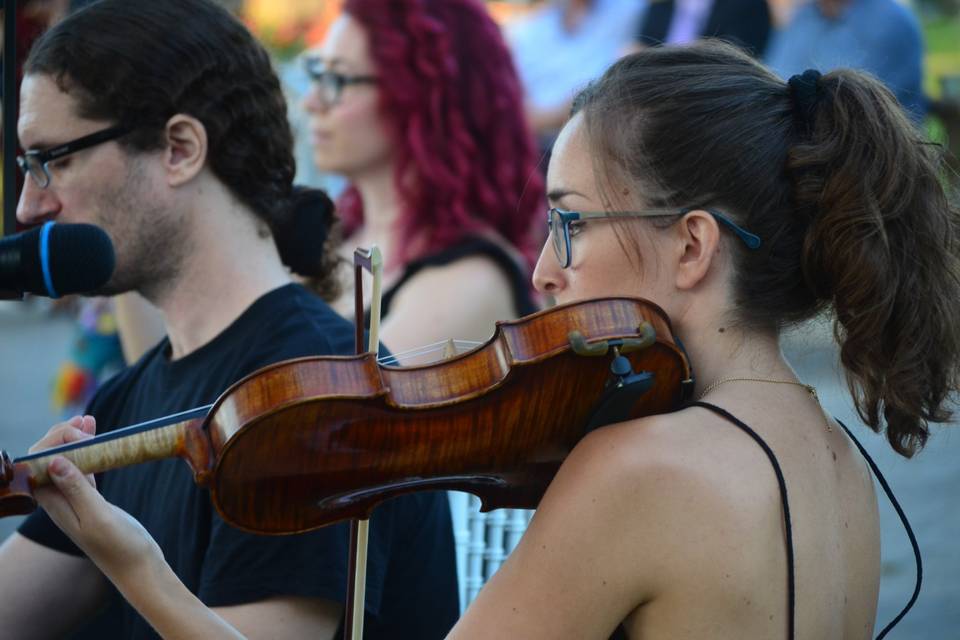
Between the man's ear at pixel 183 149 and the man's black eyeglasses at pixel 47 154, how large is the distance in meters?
0.11

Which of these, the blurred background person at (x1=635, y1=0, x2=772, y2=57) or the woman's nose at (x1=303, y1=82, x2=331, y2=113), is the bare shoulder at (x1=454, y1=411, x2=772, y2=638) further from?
the blurred background person at (x1=635, y1=0, x2=772, y2=57)

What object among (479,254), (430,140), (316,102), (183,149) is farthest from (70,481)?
(316,102)

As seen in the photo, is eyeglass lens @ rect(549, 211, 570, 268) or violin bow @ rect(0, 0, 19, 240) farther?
violin bow @ rect(0, 0, 19, 240)

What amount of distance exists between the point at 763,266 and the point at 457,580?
0.92 m

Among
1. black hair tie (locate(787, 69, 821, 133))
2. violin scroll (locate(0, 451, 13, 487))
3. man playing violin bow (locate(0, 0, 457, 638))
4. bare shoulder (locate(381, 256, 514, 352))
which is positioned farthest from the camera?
bare shoulder (locate(381, 256, 514, 352))

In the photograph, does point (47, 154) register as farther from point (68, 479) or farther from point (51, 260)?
point (68, 479)

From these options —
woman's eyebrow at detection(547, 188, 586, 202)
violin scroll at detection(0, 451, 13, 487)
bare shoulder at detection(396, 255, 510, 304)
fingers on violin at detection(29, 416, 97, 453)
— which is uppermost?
bare shoulder at detection(396, 255, 510, 304)

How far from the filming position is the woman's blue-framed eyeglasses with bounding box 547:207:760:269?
1675mm

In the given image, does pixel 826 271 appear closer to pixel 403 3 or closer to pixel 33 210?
pixel 33 210

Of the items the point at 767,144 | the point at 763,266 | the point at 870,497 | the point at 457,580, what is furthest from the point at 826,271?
the point at 457,580

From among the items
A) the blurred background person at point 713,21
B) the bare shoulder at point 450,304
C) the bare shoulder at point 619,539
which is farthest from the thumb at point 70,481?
the blurred background person at point 713,21

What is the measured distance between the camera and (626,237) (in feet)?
5.61

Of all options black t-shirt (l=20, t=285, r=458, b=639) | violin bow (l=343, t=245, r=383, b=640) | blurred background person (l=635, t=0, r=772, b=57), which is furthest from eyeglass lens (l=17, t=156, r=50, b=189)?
blurred background person (l=635, t=0, r=772, b=57)

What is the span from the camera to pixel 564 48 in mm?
5191
